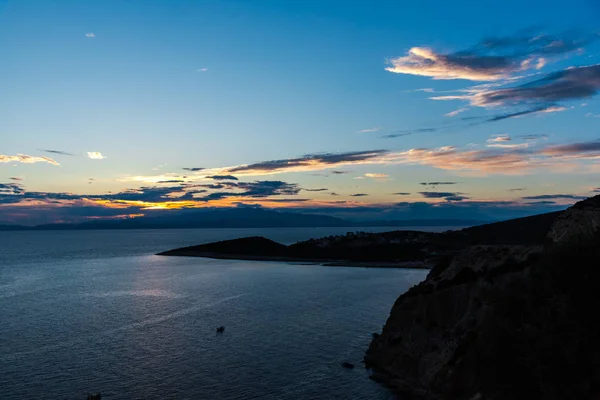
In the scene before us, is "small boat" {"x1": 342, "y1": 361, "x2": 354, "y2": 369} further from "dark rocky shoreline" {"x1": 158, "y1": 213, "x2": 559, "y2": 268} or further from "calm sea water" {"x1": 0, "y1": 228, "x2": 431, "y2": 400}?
"dark rocky shoreline" {"x1": 158, "y1": 213, "x2": 559, "y2": 268}

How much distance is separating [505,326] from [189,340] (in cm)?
3398

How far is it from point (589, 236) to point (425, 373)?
1619 cm

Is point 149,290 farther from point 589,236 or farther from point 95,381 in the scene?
point 589,236

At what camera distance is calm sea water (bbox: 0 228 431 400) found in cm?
3366

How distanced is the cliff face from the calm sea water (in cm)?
435

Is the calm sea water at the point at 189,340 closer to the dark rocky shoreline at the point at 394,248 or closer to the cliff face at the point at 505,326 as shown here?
the cliff face at the point at 505,326

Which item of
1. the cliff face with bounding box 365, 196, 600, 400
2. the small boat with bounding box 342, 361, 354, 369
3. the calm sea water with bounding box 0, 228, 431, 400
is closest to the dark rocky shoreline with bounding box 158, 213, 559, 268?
the calm sea water with bounding box 0, 228, 431, 400

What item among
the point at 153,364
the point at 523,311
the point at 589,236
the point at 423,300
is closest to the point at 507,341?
the point at 523,311

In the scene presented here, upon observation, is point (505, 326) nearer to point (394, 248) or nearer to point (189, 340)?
point (189, 340)

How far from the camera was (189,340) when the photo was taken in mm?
47781

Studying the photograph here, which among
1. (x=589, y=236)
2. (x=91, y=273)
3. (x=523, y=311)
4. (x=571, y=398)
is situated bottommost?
(x=91, y=273)

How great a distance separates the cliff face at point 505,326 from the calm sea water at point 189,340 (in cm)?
435

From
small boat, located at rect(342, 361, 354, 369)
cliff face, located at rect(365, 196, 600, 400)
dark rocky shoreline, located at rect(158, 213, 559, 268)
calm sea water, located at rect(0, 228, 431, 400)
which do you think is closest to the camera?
cliff face, located at rect(365, 196, 600, 400)

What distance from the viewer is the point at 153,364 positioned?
39.2 metres
